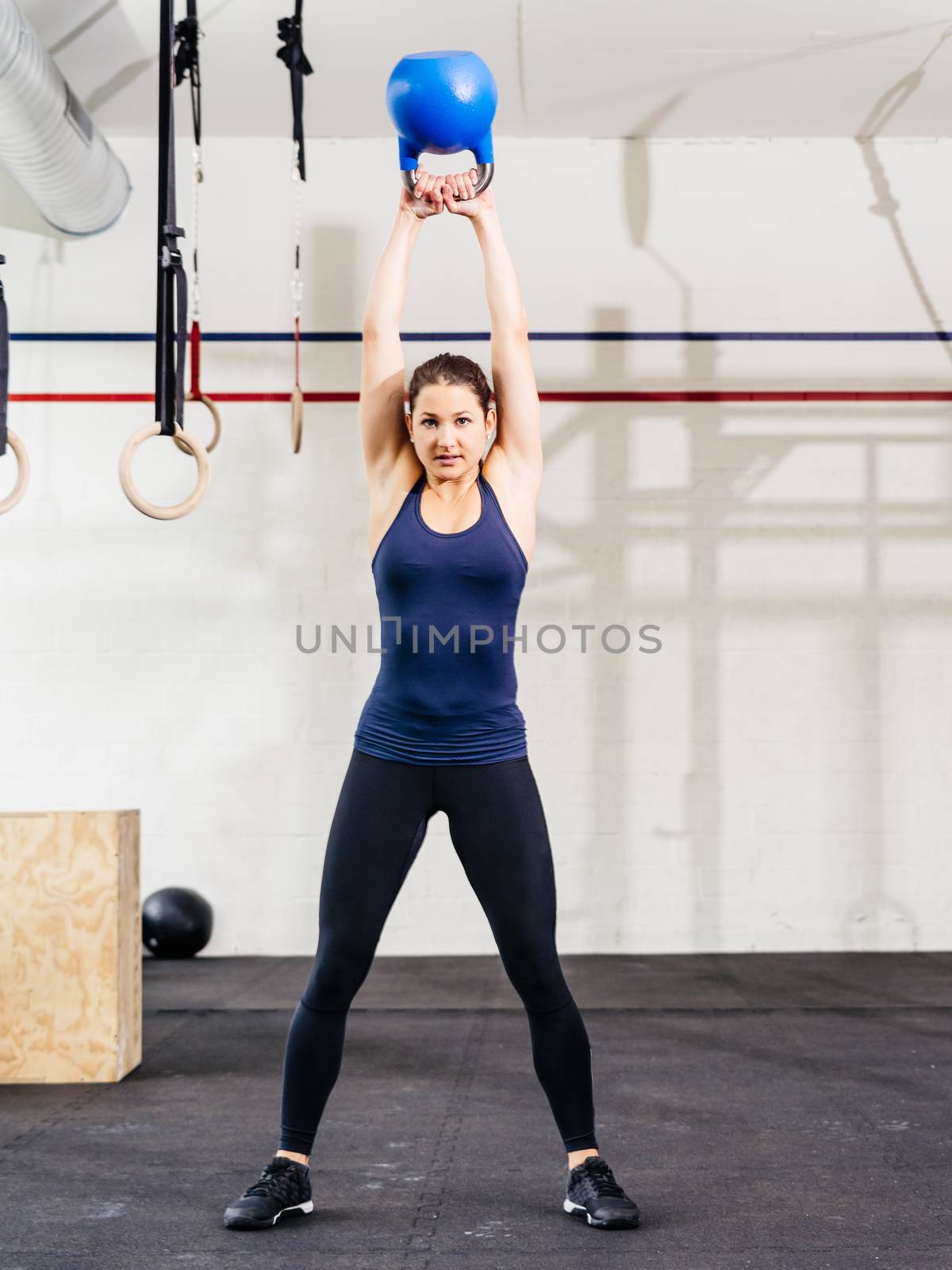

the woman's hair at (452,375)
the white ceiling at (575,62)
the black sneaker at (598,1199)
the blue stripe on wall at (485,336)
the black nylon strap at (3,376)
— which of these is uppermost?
the white ceiling at (575,62)

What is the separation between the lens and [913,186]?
5.21 meters

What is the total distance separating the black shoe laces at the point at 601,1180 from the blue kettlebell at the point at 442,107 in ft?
5.45

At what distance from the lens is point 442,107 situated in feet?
6.97

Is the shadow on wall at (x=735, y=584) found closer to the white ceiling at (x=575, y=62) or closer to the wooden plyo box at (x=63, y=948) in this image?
the white ceiling at (x=575, y=62)

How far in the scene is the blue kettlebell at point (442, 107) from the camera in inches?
83.6

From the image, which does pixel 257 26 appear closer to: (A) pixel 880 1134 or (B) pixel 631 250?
(B) pixel 631 250

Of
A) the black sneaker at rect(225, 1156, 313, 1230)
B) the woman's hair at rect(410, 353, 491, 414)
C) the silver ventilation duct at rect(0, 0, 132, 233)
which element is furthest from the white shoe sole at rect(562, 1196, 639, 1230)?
the silver ventilation duct at rect(0, 0, 132, 233)

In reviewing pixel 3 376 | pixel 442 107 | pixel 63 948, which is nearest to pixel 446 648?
pixel 442 107

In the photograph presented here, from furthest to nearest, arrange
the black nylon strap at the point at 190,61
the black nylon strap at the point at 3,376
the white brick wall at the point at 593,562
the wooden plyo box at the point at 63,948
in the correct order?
the white brick wall at the point at 593,562
the black nylon strap at the point at 190,61
the wooden plyo box at the point at 63,948
the black nylon strap at the point at 3,376

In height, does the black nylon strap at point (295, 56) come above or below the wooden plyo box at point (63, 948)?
above

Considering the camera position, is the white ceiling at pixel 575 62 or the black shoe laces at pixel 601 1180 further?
the white ceiling at pixel 575 62

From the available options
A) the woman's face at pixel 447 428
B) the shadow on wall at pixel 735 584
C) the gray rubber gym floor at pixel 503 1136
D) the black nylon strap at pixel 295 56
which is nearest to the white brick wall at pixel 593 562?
the shadow on wall at pixel 735 584

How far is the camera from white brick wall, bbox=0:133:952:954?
5031 mm

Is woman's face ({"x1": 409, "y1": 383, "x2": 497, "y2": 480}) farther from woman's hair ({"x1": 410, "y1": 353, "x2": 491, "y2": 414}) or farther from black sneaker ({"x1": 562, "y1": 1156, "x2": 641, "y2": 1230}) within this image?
black sneaker ({"x1": 562, "y1": 1156, "x2": 641, "y2": 1230})
